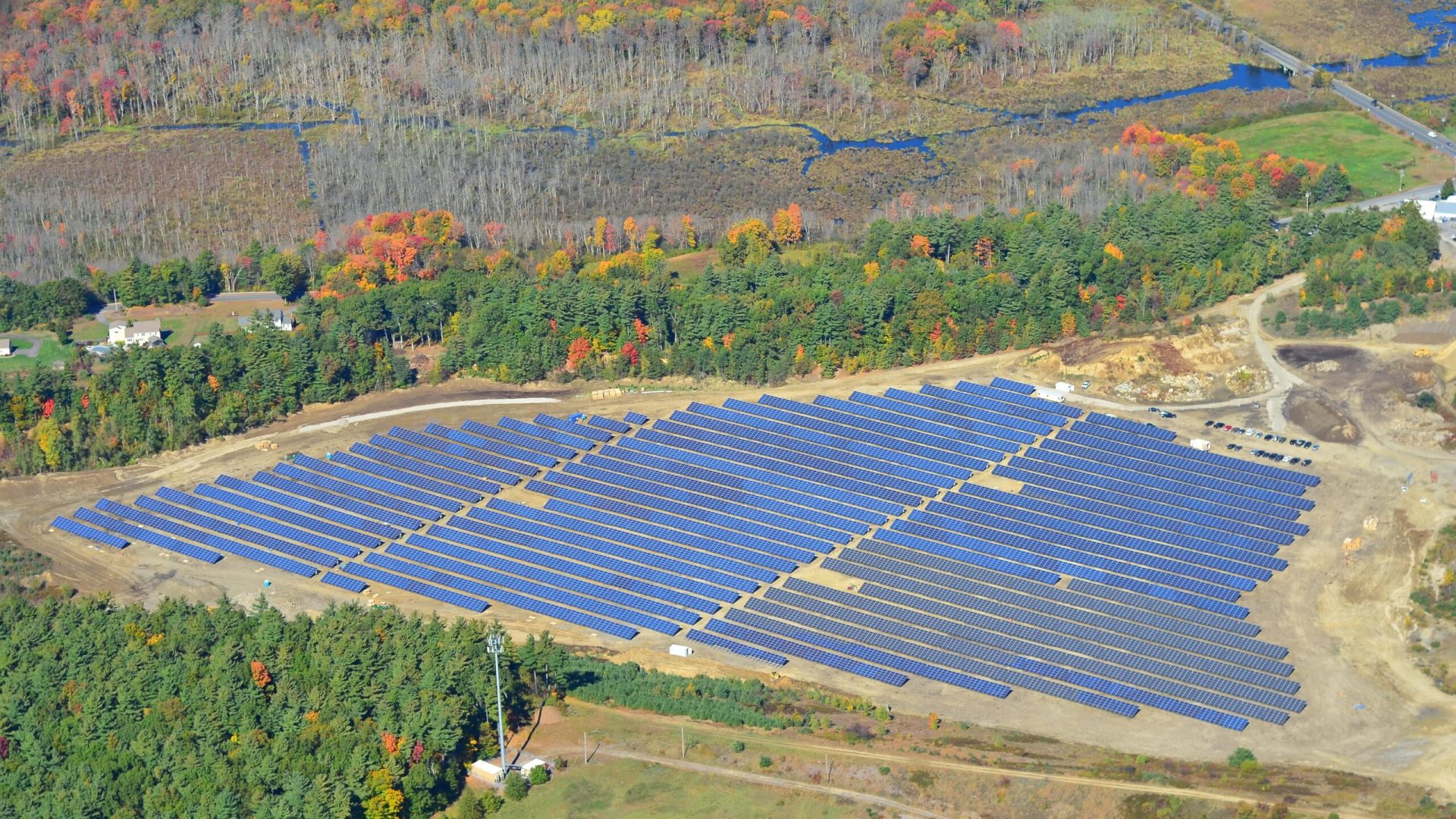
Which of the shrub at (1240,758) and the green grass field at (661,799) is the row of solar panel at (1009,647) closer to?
the shrub at (1240,758)

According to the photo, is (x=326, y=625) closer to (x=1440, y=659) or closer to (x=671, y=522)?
(x=671, y=522)

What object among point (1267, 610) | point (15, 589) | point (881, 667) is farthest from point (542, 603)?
point (1267, 610)

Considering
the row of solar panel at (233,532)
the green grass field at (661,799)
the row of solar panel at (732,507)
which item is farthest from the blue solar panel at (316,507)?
the green grass field at (661,799)

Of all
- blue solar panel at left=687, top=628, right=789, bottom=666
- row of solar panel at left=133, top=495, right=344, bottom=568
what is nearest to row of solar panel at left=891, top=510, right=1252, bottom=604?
blue solar panel at left=687, top=628, right=789, bottom=666

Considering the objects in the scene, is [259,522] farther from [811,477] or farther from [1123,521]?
[1123,521]

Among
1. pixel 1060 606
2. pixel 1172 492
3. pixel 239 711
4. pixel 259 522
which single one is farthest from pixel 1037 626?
pixel 259 522

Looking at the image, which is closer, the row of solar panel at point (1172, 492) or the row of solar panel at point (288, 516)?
the row of solar panel at point (1172, 492)
